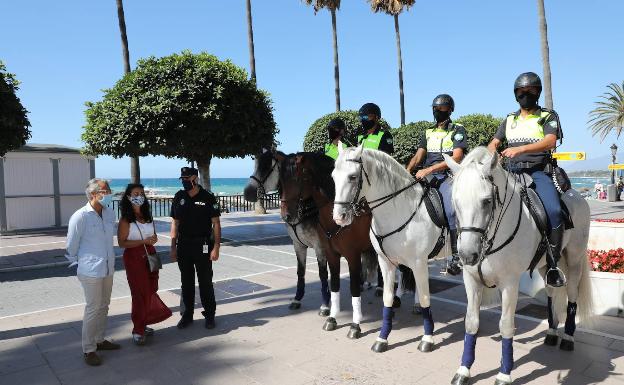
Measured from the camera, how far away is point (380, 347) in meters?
4.57

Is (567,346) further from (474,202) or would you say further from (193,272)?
(193,272)

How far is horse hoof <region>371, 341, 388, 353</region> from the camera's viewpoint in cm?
457

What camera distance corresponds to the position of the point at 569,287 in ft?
15.2

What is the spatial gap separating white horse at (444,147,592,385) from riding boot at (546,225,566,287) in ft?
0.54

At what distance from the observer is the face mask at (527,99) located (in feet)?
13.8

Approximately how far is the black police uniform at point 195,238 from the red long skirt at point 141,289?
1.57 ft

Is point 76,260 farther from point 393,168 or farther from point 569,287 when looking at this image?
point 569,287

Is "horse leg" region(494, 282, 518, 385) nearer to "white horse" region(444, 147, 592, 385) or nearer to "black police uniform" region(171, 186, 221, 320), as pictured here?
"white horse" region(444, 147, 592, 385)

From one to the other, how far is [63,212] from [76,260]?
47.4ft

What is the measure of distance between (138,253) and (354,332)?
2853mm

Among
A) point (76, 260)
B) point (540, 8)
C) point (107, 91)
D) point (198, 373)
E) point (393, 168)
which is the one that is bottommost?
point (198, 373)

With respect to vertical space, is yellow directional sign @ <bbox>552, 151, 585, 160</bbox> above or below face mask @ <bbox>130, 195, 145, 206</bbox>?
above

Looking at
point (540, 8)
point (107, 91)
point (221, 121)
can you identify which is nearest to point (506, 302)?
point (221, 121)

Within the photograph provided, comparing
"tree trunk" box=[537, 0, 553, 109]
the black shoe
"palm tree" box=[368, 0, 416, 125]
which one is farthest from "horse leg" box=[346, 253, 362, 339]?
"palm tree" box=[368, 0, 416, 125]
